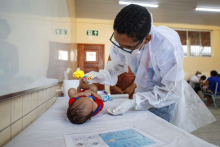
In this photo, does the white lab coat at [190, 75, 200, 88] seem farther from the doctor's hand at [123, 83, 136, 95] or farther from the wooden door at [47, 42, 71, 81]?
the wooden door at [47, 42, 71, 81]

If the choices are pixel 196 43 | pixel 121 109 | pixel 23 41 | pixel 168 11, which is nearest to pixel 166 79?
pixel 121 109

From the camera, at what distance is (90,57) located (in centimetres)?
594

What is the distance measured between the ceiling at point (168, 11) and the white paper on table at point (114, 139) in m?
4.55

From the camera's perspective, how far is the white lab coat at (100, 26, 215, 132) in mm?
1046

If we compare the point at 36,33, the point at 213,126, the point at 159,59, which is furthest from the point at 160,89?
the point at 213,126

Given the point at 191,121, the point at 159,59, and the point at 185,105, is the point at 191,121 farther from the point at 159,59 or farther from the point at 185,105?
the point at 159,59

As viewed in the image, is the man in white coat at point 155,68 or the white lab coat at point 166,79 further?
the white lab coat at point 166,79

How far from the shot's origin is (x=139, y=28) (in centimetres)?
87

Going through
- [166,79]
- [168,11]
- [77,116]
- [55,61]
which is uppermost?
[168,11]

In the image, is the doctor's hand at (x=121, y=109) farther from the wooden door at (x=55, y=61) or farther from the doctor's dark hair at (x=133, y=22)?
the wooden door at (x=55, y=61)

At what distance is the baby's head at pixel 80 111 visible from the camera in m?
0.88

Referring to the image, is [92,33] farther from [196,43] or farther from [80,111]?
[80,111]

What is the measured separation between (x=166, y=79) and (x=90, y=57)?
16.6 ft

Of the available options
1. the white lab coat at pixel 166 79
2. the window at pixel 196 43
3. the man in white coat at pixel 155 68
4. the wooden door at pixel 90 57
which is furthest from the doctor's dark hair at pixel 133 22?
the window at pixel 196 43
